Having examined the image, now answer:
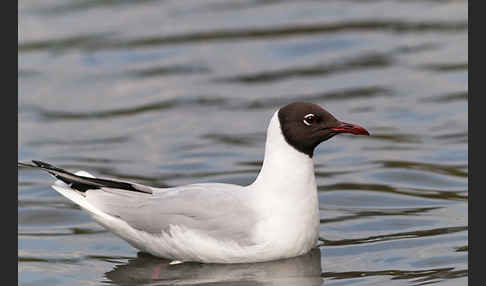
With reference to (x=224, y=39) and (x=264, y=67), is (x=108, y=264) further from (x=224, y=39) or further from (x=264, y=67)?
(x=224, y=39)

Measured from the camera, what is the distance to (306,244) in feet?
26.5

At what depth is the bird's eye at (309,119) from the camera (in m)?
8.05

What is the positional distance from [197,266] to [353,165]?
2.93 metres

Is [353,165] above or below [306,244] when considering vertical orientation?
above

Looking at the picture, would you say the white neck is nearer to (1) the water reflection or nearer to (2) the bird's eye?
(2) the bird's eye

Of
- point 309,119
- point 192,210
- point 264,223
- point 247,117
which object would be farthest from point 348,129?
point 247,117

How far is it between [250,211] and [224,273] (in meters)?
0.46

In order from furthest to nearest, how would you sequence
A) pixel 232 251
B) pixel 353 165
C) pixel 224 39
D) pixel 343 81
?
pixel 224 39
pixel 343 81
pixel 353 165
pixel 232 251

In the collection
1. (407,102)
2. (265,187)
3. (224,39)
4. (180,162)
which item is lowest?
(265,187)

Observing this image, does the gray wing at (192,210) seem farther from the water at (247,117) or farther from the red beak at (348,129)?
the red beak at (348,129)

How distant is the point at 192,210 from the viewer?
316 inches

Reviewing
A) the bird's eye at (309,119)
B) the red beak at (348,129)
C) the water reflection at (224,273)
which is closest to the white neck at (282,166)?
the bird's eye at (309,119)

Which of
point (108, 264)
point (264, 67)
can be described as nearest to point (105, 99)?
point (264, 67)

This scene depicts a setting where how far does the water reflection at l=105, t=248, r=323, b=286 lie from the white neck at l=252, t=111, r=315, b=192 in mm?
518
